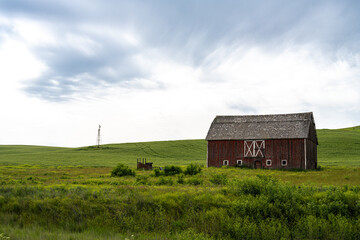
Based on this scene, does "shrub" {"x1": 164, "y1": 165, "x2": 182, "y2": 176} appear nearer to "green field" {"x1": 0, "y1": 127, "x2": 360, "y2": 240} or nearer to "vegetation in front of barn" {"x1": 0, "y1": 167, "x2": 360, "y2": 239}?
"green field" {"x1": 0, "y1": 127, "x2": 360, "y2": 240}

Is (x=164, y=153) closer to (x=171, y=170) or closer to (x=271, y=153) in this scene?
(x=271, y=153)

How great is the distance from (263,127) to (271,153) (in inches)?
167

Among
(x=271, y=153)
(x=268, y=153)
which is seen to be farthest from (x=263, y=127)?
(x=271, y=153)

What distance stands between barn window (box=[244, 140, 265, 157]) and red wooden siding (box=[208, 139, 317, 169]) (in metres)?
0.40

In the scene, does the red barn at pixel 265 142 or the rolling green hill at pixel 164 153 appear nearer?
the red barn at pixel 265 142

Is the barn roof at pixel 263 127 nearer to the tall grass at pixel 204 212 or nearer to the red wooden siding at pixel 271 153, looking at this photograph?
the red wooden siding at pixel 271 153

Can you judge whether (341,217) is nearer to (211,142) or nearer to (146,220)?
(146,220)

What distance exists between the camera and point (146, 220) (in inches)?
467

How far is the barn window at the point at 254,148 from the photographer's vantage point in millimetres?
→ 43094

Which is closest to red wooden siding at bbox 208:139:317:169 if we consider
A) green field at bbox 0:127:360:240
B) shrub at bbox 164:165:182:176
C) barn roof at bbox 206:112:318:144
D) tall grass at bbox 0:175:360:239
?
barn roof at bbox 206:112:318:144

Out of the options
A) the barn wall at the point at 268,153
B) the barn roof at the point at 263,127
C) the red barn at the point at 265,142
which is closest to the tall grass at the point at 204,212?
the barn wall at the point at 268,153

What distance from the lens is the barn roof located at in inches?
1686

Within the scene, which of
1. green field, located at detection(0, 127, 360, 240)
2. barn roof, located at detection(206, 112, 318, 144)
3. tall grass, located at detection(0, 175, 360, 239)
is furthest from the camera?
barn roof, located at detection(206, 112, 318, 144)

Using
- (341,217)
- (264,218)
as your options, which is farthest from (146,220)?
(341,217)
